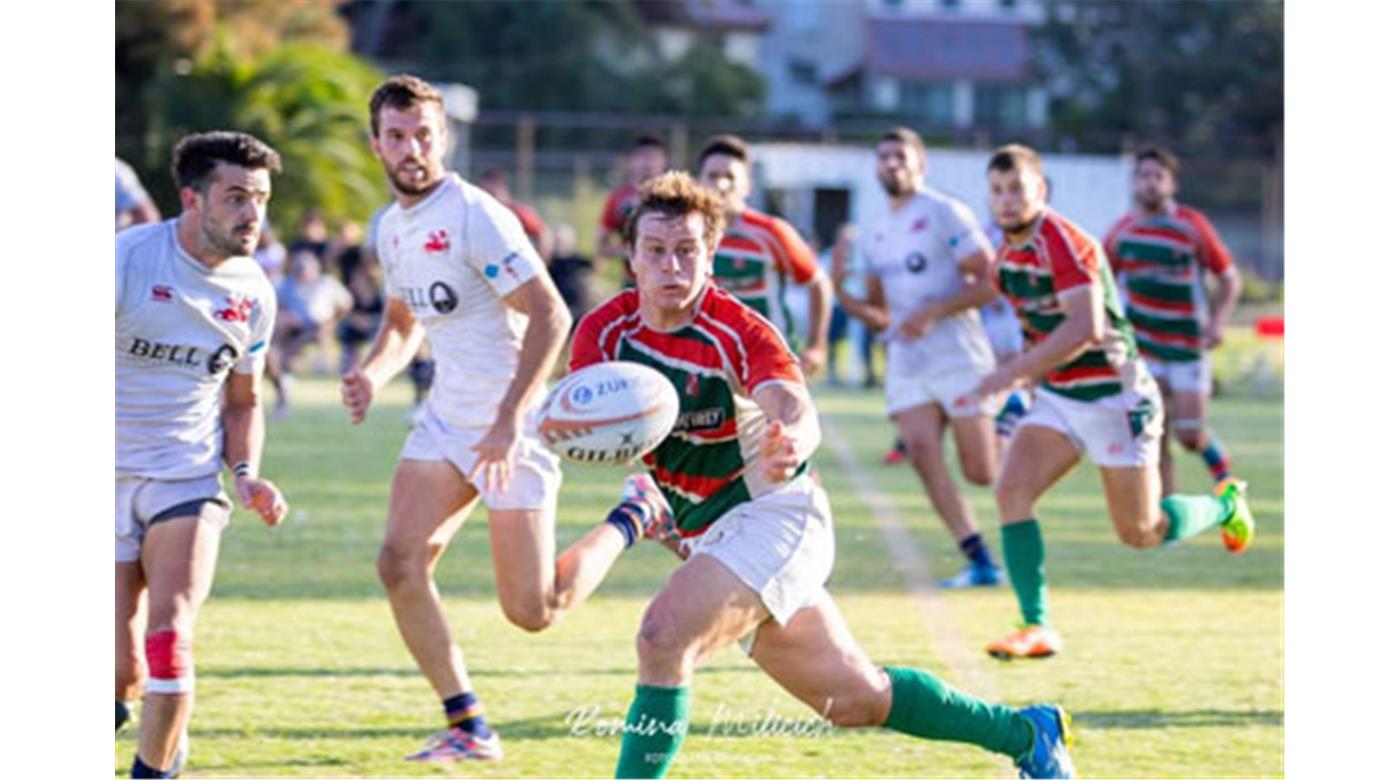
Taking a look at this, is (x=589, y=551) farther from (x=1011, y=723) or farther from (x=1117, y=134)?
(x=1117, y=134)

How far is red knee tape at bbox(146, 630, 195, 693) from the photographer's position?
6.09m

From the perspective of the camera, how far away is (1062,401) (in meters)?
9.19

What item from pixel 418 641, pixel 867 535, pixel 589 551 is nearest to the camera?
pixel 589 551

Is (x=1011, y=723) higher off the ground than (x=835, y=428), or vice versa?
(x=1011, y=723)

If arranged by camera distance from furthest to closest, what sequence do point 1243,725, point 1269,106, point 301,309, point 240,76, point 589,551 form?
point 1269,106 < point 240,76 < point 301,309 < point 1243,725 < point 589,551

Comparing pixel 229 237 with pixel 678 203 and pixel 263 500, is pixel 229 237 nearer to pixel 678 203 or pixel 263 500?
pixel 263 500

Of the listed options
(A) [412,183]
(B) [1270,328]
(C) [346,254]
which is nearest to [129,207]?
(A) [412,183]

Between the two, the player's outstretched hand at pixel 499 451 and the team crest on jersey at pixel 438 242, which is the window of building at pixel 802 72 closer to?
the team crest on jersey at pixel 438 242

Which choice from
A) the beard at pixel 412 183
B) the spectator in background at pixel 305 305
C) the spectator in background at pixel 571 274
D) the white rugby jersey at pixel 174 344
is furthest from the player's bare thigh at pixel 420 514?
the spectator in background at pixel 305 305

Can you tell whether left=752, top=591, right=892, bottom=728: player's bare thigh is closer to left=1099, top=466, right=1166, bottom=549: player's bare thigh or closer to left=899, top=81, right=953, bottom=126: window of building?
left=1099, top=466, right=1166, bottom=549: player's bare thigh

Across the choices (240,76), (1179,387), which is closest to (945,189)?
(240,76)

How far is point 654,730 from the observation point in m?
5.62

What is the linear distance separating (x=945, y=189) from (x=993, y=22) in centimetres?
3633

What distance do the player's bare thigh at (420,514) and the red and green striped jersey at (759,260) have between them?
13.8ft
